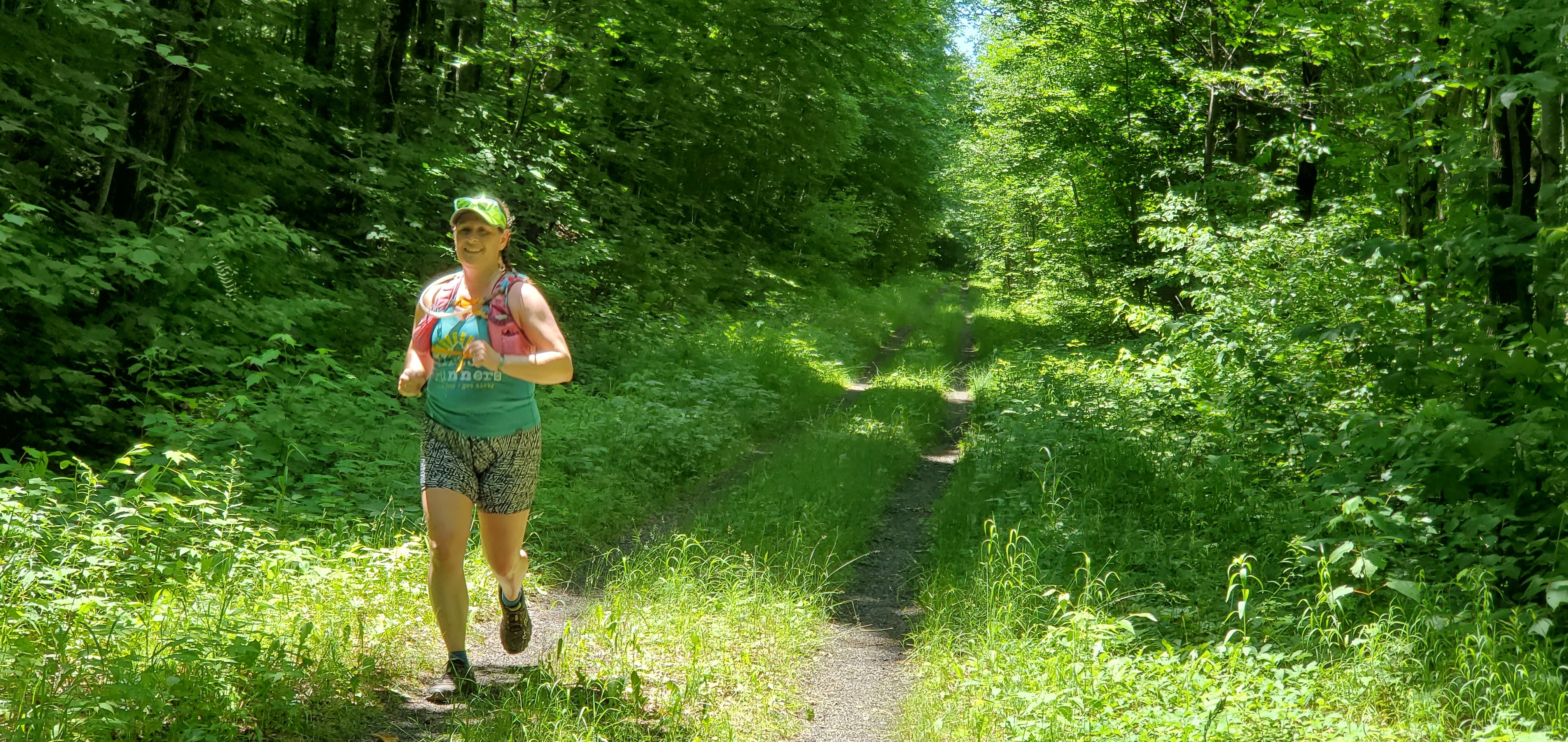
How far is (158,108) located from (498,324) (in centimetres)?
596

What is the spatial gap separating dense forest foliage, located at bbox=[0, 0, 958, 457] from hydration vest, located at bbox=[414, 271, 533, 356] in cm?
316

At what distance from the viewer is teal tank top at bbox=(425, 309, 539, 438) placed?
12.5ft

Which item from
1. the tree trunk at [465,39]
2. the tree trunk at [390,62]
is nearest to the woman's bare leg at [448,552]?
the tree trunk at [390,62]

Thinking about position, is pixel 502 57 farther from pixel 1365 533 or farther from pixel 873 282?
pixel 873 282

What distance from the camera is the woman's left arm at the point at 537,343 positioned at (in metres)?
3.69

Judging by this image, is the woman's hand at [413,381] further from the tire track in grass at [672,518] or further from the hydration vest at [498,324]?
the tire track in grass at [672,518]

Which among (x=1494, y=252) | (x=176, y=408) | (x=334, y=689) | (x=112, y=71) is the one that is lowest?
(x=334, y=689)

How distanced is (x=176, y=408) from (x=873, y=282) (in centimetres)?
3014

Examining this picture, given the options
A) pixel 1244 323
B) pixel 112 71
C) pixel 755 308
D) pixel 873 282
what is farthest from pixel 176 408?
pixel 873 282

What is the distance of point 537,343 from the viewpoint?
3.83 metres

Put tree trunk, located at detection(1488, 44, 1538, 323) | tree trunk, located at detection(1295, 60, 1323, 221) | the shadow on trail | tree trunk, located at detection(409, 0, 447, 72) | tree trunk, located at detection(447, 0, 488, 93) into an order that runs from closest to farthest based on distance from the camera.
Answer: the shadow on trail < tree trunk, located at detection(1488, 44, 1538, 323) < tree trunk, located at detection(1295, 60, 1323, 221) < tree trunk, located at detection(447, 0, 488, 93) < tree trunk, located at detection(409, 0, 447, 72)

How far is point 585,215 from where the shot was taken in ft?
42.0

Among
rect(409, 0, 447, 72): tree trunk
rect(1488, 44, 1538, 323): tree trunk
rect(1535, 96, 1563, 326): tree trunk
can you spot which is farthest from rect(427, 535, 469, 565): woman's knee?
rect(409, 0, 447, 72): tree trunk

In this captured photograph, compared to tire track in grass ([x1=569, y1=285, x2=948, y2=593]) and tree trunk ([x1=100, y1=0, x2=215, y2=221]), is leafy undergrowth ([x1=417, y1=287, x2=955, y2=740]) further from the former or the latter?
tree trunk ([x1=100, y1=0, x2=215, y2=221])
